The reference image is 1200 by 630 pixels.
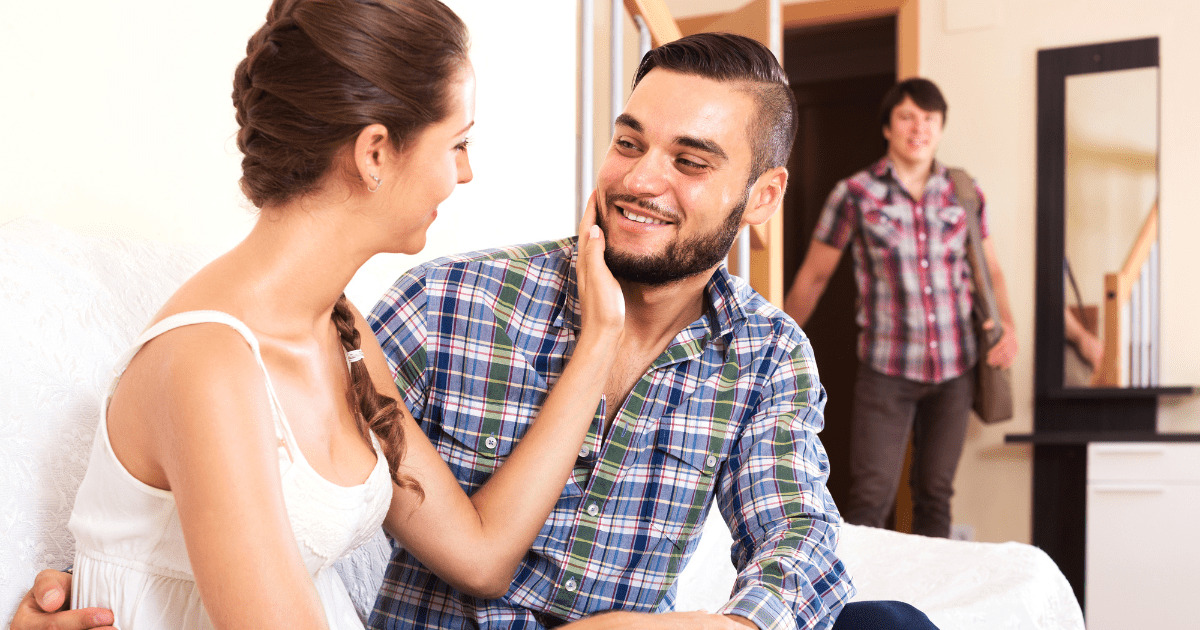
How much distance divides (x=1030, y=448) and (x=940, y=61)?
1.63 metres

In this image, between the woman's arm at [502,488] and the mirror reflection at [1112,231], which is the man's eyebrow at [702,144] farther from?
the mirror reflection at [1112,231]

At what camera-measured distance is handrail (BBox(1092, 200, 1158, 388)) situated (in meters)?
3.72

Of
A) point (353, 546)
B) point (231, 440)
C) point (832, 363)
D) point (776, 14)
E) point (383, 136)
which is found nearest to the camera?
point (231, 440)

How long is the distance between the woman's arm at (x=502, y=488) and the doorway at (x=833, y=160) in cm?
385

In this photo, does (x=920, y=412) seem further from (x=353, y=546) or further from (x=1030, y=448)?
(x=353, y=546)

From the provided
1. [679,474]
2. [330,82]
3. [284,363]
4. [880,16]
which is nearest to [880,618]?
[679,474]

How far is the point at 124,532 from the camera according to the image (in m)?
0.79

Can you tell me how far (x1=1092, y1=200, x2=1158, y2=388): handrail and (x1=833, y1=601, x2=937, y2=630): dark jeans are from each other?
312 centimetres

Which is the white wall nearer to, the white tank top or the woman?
the woman

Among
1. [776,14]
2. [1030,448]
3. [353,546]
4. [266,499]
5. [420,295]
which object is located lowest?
[1030,448]

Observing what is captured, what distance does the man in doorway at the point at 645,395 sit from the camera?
1129mm

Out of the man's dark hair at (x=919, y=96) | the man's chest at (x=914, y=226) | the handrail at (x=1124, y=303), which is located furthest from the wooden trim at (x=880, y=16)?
the handrail at (x=1124, y=303)

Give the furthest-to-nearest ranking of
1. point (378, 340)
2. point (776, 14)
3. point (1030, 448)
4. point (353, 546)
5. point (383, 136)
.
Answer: point (1030, 448)
point (776, 14)
point (378, 340)
point (353, 546)
point (383, 136)

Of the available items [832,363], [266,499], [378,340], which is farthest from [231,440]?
[832,363]
